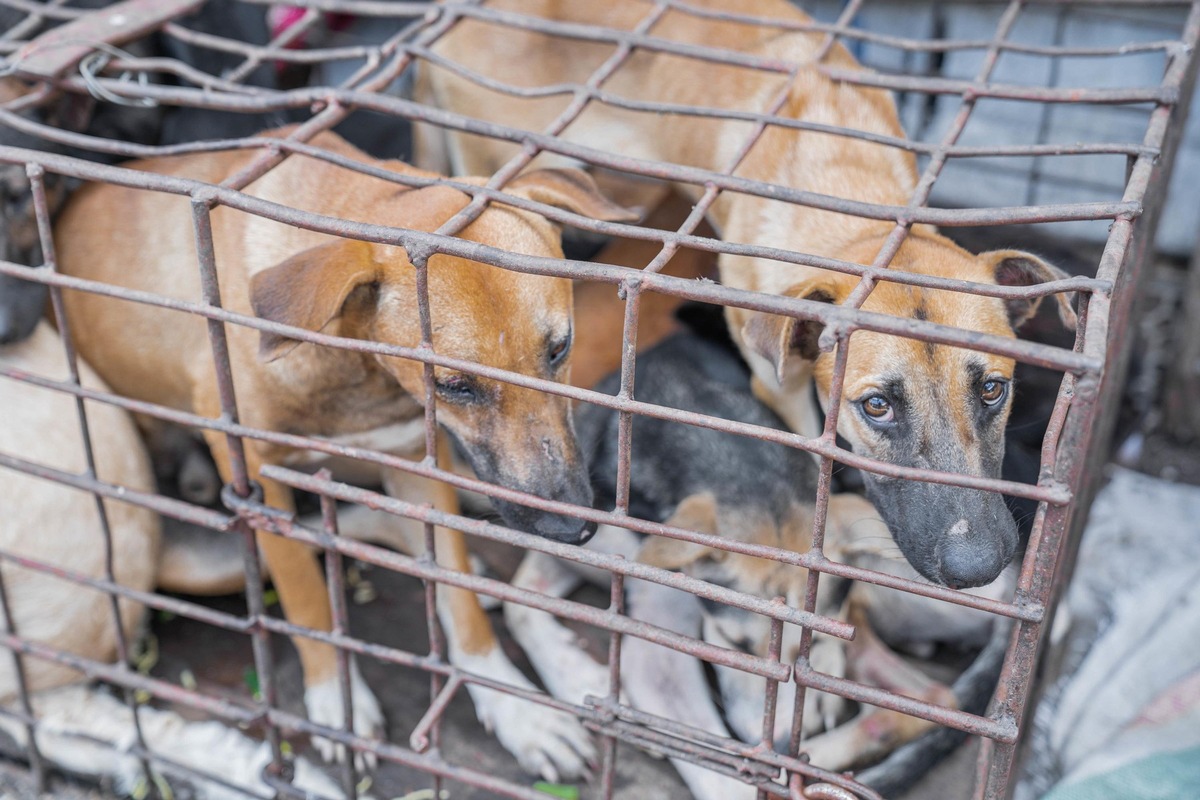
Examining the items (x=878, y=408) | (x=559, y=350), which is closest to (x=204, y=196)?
(x=559, y=350)

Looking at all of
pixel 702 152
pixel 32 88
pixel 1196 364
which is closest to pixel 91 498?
pixel 32 88

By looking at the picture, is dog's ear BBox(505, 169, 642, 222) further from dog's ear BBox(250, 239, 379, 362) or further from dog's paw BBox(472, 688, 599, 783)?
dog's paw BBox(472, 688, 599, 783)

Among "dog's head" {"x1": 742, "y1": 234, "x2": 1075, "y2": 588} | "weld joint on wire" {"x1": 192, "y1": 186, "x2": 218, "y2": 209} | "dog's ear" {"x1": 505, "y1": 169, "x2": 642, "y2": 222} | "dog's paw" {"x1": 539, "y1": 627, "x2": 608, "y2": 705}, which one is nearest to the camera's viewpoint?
"weld joint on wire" {"x1": 192, "y1": 186, "x2": 218, "y2": 209}

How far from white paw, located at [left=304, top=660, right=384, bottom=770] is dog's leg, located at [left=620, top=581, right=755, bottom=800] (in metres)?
Answer: 0.77

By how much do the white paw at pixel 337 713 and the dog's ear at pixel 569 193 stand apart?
1.54 m

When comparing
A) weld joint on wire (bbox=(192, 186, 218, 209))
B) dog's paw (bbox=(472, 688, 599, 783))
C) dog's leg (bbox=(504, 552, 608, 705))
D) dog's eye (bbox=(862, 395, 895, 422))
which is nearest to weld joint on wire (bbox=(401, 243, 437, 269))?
weld joint on wire (bbox=(192, 186, 218, 209))

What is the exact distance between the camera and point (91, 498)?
11.3ft

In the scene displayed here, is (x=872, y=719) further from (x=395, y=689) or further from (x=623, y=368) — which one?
(x=623, y=368)

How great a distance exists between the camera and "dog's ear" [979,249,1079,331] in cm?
260

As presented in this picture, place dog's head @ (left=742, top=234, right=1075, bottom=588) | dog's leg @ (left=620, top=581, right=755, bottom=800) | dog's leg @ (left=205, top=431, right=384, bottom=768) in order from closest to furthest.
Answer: dog's head @ (left=742, top=234, right=1075, bottom=588) → dog's leg @ (left=620, top=581, right=755, bottom=800) → dog's leg @ (left=205, top=431, right=384, bottom=768)

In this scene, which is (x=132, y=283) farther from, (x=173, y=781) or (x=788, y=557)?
(x=788, y=557)

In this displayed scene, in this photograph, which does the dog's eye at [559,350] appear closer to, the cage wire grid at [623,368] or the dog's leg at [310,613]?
the cage wire grid at [623,368]

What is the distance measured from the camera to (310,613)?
3.33m

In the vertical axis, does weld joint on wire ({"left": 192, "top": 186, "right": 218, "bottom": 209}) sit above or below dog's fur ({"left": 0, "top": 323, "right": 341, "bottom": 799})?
above
